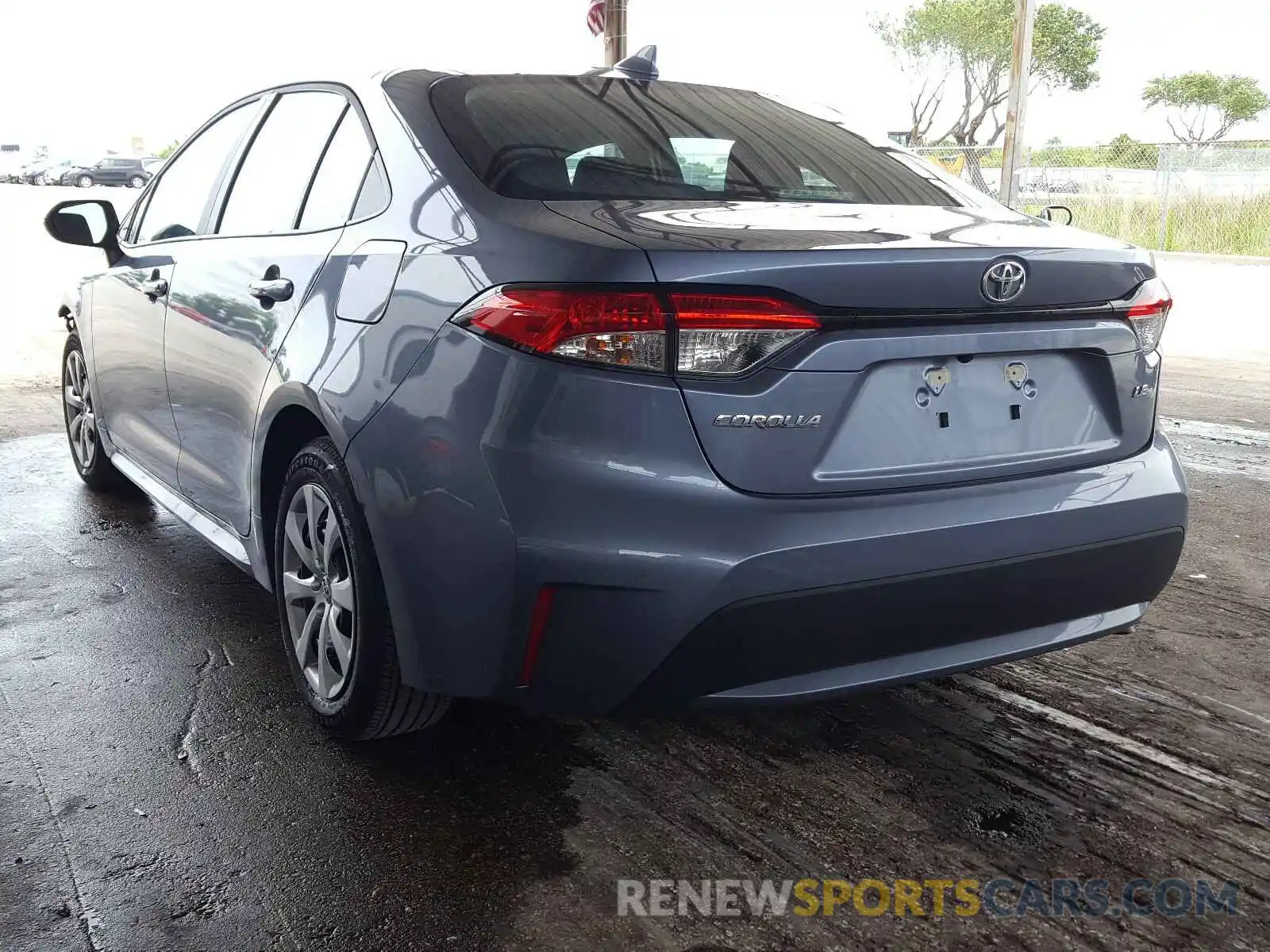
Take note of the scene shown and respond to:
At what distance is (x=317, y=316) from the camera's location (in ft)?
8.77

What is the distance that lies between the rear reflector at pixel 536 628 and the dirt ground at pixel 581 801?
417mm

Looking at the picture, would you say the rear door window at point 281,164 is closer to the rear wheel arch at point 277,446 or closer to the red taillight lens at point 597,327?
the rear wheel arch at point 277,446

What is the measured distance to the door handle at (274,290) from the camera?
283cm

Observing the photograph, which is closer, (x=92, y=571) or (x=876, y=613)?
(x=876, y=613)

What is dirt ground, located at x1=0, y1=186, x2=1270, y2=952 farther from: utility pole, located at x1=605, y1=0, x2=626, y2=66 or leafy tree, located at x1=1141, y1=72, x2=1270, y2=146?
leafy tree, located at x1=1141, y1=72, x2=1270, y2=146

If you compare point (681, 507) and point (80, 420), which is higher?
point (681, 507)

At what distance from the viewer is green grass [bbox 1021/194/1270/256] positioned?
18.0 metres

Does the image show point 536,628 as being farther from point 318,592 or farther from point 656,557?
point 318,592

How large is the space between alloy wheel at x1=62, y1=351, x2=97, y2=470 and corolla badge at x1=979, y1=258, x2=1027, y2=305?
12.5 feet

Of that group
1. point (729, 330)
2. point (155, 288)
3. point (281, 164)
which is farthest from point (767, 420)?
point (155, 288)

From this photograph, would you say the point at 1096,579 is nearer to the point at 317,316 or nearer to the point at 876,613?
the point at 876,613

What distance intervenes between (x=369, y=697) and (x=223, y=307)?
1165 mm

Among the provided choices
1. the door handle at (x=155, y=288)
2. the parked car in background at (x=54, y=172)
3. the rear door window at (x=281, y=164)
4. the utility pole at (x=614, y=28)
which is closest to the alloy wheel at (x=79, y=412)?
the door handle at (x=155, y=288)

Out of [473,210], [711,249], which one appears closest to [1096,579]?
[711,249]
